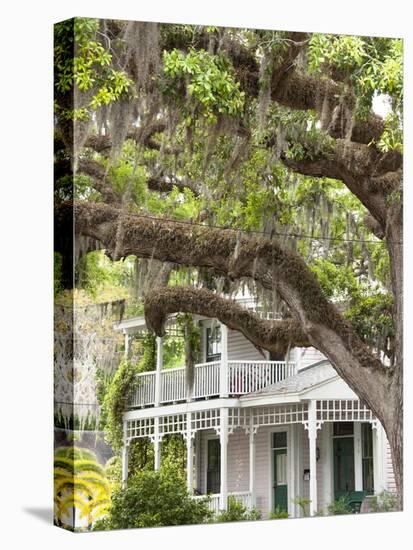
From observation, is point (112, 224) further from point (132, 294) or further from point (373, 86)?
point (373, 86)

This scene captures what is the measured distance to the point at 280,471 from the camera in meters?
12.7

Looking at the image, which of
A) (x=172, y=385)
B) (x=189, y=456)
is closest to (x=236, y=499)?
(x=189, y=456)

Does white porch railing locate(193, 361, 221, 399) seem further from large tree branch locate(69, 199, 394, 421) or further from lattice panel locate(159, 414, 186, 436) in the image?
large tree branch locate(69, 199, 394, 421)

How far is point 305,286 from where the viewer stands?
13.1 metres

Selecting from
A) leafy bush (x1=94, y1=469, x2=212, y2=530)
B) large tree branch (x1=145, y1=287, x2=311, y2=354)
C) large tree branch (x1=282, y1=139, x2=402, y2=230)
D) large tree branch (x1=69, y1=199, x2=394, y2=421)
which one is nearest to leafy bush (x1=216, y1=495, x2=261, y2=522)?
leafy bush (x1=94, y1=469, x2=212, y2=530)

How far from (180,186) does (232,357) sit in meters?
1.82

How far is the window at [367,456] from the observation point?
13.1 meters

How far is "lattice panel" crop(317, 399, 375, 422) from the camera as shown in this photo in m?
13.0

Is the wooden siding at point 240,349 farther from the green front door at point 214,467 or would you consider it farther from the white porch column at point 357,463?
the white porch column at point 357,463

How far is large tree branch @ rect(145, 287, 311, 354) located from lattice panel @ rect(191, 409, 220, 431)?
87 cm

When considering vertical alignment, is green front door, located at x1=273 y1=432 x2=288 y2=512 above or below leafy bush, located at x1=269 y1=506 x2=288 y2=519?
above

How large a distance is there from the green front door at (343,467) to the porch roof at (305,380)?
25.7 inches

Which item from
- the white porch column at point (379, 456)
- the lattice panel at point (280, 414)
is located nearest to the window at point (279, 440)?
the lattice panel at point (280, 414)

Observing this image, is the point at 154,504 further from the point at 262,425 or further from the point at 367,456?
the point at 367,456
